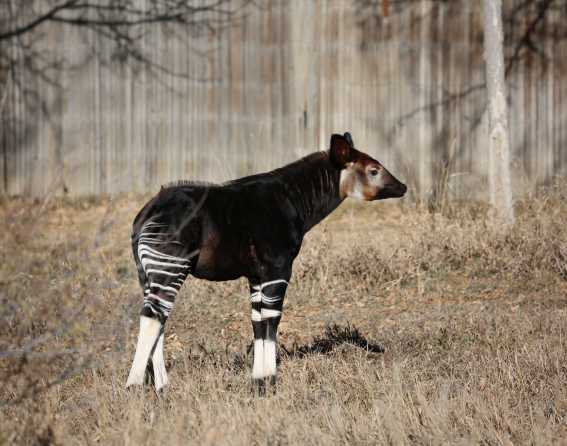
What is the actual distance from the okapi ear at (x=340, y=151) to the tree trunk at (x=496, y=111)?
4.32 m

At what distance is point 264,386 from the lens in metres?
5.62

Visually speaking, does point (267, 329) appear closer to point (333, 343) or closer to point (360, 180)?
point (360, 180)

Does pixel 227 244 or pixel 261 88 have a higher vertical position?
pixel 261 88

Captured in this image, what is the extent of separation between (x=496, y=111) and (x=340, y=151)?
15.4 feet

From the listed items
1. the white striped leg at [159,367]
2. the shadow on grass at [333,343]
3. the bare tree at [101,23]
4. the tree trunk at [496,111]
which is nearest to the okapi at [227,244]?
the white striped leg at [159,367]

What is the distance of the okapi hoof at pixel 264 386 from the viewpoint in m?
5.52

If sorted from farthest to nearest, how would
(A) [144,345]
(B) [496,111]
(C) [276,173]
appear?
1. (B) [496,111]
2. (C) [276,173]
3. (A) [144,345]

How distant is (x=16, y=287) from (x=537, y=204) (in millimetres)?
6735

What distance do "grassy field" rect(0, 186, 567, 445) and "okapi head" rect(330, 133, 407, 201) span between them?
112cm

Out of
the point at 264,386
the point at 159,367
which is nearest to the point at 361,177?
the point at 264,386

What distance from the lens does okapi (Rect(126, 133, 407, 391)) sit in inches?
211

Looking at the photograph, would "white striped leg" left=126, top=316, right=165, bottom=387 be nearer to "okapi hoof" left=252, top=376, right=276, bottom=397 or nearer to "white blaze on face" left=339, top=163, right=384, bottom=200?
"okapi hoof" left=252, top=376, right=276, bottom=397

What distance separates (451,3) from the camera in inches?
491

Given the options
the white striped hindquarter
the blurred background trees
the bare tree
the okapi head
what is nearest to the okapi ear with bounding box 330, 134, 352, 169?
the okapi head
